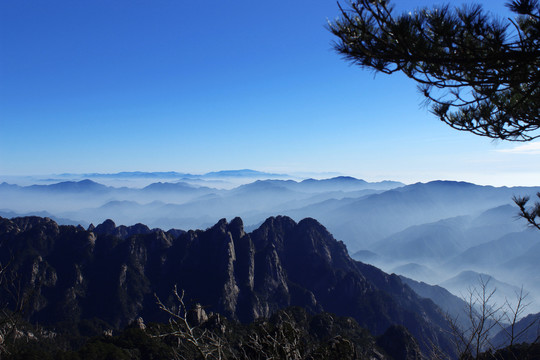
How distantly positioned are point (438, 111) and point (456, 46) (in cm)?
417

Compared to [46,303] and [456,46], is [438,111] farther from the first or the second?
[46,303]

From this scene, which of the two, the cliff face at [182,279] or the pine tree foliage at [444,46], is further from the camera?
the cliff face at [182,279]

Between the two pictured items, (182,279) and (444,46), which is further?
(182,279)

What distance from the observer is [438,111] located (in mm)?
13352

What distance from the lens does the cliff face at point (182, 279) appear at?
5000 inches

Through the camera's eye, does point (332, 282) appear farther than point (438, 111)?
Yes

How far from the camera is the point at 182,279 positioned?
144500mm

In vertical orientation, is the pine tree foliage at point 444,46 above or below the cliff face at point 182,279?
above

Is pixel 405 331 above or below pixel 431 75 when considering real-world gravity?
below

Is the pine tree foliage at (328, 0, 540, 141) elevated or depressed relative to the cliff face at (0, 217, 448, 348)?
elevated

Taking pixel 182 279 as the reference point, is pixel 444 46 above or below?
above

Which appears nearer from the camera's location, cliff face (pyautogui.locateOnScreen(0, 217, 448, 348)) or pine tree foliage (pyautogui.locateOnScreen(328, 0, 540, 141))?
pine tree foliage (pyautogui.locateOnScreen(328, 0, 540, 141))

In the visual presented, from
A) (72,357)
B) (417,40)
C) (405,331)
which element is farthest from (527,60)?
(405,331)

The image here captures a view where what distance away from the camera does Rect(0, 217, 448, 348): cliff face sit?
417 feet
